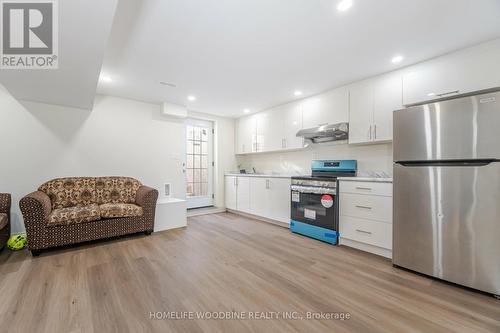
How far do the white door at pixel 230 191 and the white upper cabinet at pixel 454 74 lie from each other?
3.60 metres

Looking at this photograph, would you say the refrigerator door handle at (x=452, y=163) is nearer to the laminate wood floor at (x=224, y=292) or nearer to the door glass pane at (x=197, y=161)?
the laminate wood floor at (x=224, y=292)

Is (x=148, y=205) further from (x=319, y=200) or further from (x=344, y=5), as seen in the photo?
(x=344, y=5)

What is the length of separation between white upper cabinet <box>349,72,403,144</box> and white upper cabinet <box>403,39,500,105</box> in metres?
0.14

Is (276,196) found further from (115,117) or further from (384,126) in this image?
(115,117)

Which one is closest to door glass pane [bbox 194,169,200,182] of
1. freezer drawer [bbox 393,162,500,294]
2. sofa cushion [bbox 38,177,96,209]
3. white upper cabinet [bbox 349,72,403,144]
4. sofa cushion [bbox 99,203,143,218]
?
sofa cushion [bbox 99,203,143,218]

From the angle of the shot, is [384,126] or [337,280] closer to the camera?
[337,280]

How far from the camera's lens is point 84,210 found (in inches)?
114

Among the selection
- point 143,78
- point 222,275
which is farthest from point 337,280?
point 143,78

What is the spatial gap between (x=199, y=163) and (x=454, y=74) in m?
4.69

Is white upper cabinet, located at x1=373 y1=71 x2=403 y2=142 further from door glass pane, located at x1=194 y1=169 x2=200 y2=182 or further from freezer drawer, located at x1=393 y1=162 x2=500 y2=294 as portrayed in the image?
door glass pane, located at x1=194 y1=169 x2=200 y2=182

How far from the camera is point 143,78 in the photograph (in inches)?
124

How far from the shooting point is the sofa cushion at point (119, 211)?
9.94 ft

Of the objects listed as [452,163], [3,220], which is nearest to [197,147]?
[3,220]

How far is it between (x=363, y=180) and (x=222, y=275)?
2.08m
